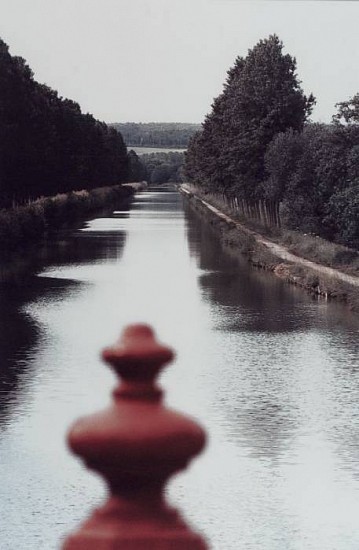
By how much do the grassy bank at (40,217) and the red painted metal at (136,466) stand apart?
53674mm

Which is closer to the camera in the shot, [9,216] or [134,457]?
[134,457]

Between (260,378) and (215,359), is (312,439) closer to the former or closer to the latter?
(260,378)

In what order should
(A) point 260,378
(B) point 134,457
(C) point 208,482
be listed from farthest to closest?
(A) point 260,378, (C) point 208,482, (B) point 134,457

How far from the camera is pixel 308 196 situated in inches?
1950

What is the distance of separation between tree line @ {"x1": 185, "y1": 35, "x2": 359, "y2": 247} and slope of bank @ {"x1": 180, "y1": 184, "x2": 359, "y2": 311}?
4.59ft

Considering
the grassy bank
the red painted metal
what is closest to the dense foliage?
the grassy bank

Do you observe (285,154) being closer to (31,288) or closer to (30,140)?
(30,140)

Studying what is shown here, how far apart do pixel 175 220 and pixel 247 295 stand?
58.1 meters

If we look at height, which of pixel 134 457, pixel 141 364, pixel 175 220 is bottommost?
pixel 175 220

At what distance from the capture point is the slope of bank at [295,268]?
120 feet

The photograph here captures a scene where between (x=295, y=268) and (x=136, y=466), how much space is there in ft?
134

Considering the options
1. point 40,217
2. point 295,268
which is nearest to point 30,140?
point 40,217

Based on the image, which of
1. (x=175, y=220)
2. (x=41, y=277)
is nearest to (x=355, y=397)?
(x=41, y=277)

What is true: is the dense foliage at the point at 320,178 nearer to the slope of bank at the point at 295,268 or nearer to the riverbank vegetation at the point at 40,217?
the slope of bank at the point at 295,268
